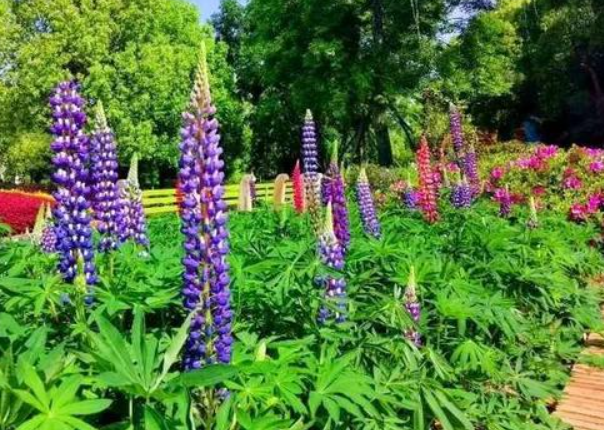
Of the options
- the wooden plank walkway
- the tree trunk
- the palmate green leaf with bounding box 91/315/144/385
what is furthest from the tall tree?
the palmate green leaf with bounding box 91/315/144/385

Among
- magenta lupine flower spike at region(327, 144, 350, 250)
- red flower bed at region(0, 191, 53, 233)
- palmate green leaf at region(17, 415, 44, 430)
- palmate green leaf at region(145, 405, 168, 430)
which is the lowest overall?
red flower bed at region(0, 191, 53, 233)

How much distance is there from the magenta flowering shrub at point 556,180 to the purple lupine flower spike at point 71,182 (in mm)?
7148

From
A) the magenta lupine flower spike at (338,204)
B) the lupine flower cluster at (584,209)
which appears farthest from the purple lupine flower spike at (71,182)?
the lupine flower cluster at (584,209)

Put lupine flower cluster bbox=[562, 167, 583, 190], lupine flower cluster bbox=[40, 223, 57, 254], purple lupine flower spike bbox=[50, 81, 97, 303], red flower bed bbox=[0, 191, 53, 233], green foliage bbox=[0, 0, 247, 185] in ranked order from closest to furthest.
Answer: purple lupine flower spike bbox=[50, 81, 97, 303] → lupine flower cluster bbox=[40, 223, 57, 254] → lupine flower cluster bbox=[562, 167, 583, 190] → red flower bed bbox=[0, 191, 53, 233] → green foliage bbox=[0, 0, 247, 185]

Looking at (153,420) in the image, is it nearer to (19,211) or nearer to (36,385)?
(36,385)

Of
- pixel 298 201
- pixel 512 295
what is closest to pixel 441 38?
pixel 298 201

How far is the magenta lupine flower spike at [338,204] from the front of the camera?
4172 millimetres

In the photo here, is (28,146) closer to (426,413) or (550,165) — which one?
(550,165)

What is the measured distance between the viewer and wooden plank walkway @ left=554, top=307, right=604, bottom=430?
13.1 feet

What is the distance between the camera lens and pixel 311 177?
15.9 feet

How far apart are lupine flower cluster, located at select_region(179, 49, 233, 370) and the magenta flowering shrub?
7.52 metres

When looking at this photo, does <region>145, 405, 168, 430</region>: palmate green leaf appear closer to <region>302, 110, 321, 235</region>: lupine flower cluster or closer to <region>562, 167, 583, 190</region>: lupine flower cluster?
<region>302, 110, 321, 235</region>: lupine flower cluster

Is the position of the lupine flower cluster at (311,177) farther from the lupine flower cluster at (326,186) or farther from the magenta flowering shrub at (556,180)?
the magenta flowering shrub at (556,180)

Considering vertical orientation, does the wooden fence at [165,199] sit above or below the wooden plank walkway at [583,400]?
above
